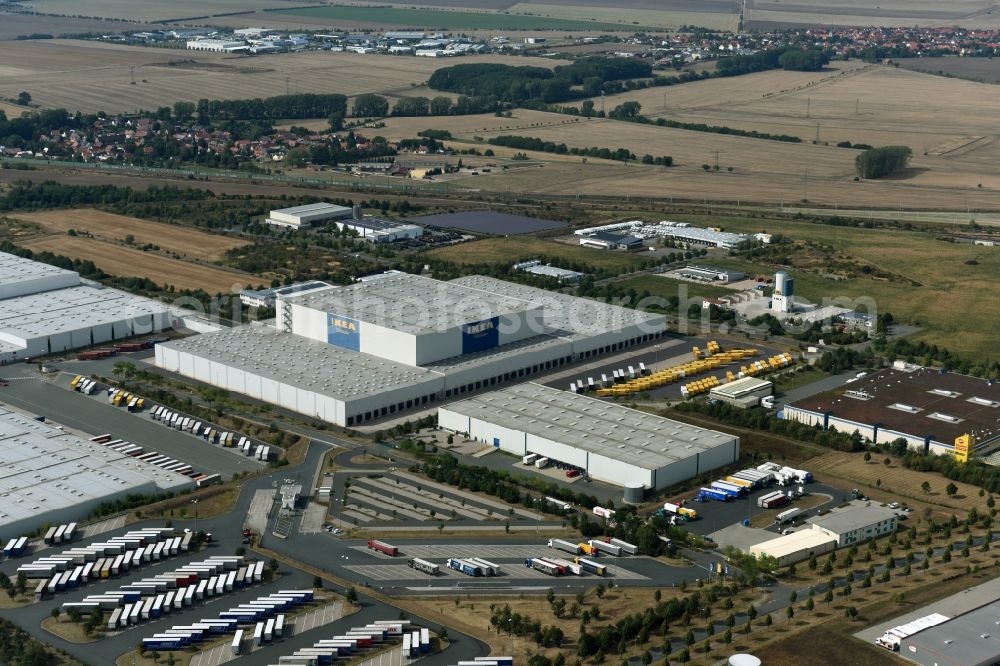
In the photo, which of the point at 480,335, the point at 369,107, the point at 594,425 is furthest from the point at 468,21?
the point at 594,425

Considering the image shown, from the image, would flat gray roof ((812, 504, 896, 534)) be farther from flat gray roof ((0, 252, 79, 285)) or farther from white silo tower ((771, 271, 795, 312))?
flat gray roof ((0, 252, 79, 285))

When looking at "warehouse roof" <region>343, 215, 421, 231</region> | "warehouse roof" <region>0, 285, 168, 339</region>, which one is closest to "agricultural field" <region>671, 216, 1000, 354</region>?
"warehouse roof" <region>343, 215, 421, 231</region>

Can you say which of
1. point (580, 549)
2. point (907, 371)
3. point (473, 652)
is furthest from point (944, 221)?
point (473, 652)

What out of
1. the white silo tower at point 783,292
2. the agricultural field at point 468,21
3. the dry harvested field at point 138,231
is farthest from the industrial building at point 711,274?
the agricultural field at point 468,21

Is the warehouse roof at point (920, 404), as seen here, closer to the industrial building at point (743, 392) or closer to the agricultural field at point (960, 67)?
the industrial building at point (743, 392)

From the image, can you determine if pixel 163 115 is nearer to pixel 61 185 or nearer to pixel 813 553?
pixel 61 185

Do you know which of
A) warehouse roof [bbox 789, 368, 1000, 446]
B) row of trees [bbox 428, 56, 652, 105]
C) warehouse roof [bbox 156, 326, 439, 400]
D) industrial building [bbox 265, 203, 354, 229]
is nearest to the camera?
warehouse roof [bbox 789, 368, 1000, 446]
